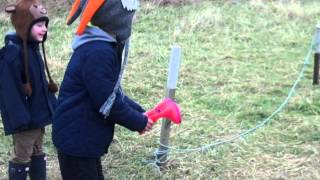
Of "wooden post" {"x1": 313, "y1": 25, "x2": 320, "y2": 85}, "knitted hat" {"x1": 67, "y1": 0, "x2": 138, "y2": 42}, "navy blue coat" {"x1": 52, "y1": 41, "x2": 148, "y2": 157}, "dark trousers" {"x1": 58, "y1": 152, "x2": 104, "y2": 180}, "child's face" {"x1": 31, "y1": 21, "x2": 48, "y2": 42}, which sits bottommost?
"dark trousers" {"x1": 58, "y1": 152, "x2": 104, "y2": 180}

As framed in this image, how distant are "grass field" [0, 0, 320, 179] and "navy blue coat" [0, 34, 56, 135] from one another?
0.76 meters

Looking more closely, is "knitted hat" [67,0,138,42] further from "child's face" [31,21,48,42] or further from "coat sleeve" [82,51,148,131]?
"child's face" [31,21,48,42]

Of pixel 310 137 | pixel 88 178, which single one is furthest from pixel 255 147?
pixel 88 178

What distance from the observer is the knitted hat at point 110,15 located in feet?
8.96

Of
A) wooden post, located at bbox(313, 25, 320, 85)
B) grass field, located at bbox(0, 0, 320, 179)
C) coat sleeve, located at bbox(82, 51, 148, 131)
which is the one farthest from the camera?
wooden post, located at bbox(313, 25, 320, 85)

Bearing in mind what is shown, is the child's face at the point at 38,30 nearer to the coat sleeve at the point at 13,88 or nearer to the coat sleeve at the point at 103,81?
the coat sleeve at the point at 13,88

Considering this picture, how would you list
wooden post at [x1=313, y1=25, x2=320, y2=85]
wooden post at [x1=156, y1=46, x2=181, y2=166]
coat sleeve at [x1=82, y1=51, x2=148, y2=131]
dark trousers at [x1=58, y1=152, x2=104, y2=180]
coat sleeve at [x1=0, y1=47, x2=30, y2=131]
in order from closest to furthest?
coat sleeve at [x1=82, y1=51, x2=148, y2=131], dark trousers at [x1=58, y1=152, x2=104, y2=180], coat sleeve at [x1=0, y1=47, x2=30, y2=131], wooden post at [x1=156, y1=46, x2=181, y2=166], wooden post at [x1=313, y1=25, x2=320, y2=85]

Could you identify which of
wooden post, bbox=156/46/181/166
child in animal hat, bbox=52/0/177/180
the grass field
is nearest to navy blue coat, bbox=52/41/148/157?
child in animal hat, bbox=52/0/177/180

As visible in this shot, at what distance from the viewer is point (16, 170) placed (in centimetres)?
Answer: 359

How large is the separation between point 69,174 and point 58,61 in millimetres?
4131

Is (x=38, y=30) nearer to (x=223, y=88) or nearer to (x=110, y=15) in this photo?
(x=110, y=15)

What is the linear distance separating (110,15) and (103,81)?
1.08 ft

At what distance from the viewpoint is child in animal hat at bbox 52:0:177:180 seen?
2715mm

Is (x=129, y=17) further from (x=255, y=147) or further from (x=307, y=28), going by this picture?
(x=307, y=28)
